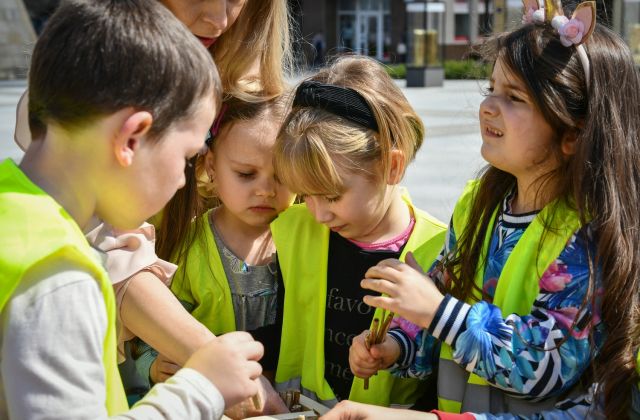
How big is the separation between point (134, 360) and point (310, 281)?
1.78 feet

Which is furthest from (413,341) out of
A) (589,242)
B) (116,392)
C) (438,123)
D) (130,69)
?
(438,123)

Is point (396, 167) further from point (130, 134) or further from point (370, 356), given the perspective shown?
point (130, 134)

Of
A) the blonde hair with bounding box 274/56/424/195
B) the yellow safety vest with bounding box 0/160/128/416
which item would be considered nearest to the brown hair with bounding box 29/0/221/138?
the yellow safety vest with bounding box 0/160/128/416

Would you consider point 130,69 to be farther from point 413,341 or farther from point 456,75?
point 456,75

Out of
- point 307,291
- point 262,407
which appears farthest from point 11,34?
point 262,407

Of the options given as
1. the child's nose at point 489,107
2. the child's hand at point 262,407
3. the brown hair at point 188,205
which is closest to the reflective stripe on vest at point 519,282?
the child's nose at point 489,107

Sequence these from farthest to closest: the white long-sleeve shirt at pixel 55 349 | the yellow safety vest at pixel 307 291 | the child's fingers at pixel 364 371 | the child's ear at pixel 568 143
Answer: the yellow safety vest at pixel 307 291
the child's fingers at pixel 364 371
the child's ear at pixel 568 143
the white long-sleeve shirt at pixel 55 349

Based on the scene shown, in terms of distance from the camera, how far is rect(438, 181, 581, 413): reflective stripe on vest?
5.75 ft

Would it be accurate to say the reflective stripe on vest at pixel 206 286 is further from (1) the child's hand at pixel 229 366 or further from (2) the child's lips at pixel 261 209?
(1) the child's hand at pixel 229 366

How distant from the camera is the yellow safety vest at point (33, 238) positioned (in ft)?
3.72

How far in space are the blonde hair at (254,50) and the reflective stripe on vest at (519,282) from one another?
890 millimetres

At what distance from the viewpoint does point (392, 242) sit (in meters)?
2.21

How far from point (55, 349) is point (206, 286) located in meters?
1.17

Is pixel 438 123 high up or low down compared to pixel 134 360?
down
